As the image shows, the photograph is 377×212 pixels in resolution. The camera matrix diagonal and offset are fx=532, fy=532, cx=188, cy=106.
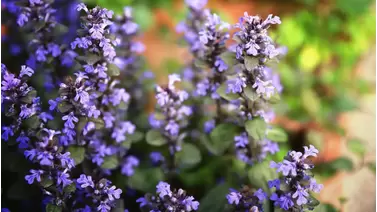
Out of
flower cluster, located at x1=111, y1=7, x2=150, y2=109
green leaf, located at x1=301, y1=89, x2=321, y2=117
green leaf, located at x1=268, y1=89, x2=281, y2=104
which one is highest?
green leaf, located at x1=301, y1=89, x2=321, y2=117

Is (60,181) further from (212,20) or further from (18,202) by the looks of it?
(212,20)

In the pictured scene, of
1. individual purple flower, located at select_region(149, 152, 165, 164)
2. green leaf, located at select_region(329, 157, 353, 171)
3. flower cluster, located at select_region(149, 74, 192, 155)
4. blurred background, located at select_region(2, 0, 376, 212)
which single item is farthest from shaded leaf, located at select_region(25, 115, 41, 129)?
green leaf, located at select_region(329, 157, 353, 171)

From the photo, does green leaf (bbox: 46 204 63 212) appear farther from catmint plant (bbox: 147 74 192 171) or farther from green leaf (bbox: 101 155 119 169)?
catmint plant (bbox: 147 74 192 171)

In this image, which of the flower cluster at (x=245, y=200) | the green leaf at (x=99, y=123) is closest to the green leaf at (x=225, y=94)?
the flower cluster at (x=245, y=200)

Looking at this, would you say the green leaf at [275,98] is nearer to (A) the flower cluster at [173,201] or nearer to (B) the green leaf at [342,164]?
(A) the flower cluster at [173,201]

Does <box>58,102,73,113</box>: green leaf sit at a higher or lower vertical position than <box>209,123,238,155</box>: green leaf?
lower

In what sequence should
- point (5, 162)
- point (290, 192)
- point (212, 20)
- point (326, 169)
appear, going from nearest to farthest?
point (290, 192), point (212, 20), point (5, 162), point (326, 169)

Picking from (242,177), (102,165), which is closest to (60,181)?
(102,165)
